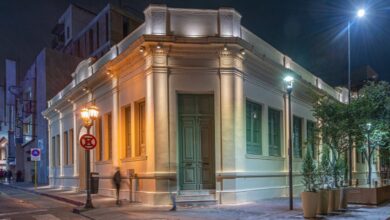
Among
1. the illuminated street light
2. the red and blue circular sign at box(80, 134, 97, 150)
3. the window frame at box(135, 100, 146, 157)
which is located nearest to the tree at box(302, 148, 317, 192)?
the window frame at box(135, 100, 146, 157)

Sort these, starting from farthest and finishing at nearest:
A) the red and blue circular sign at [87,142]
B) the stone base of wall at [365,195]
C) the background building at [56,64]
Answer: the background building at [56,64] < the stone base of wall at [365,195] < the red and blue circular sign at [87,142]

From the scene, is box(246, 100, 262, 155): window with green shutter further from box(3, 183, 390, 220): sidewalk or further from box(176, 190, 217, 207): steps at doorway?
box(3, 183, 390, 220): sidewalk

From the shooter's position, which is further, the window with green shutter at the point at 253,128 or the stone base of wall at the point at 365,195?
the window with green shutter at the point at 253,128

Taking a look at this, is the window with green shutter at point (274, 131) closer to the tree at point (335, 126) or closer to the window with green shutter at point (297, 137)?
the tree at point (335, 126)

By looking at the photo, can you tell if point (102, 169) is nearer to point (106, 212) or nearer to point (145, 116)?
point (145, 116)

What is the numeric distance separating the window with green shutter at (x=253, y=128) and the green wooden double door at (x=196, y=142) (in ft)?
6.82

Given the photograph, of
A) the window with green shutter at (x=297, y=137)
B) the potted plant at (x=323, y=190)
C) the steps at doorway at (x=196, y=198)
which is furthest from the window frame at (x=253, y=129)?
the potted plant at (x=323, y=190)

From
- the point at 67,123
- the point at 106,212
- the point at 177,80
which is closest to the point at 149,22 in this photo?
the point at 177,80

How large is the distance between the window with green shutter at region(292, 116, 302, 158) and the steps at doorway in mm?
9324

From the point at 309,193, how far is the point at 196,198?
A: 520cm

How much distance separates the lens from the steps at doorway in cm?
1720

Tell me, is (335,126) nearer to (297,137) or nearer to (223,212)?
(297,137)

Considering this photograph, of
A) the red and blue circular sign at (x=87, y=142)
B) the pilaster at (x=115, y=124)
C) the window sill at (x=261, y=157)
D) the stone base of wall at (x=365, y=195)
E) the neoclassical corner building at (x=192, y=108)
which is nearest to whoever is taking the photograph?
the red and blue circular sign at (x=87, y=142)

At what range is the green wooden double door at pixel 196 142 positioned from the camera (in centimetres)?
1864
